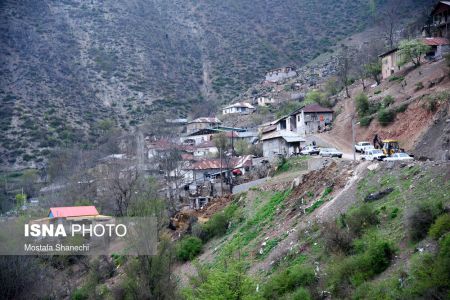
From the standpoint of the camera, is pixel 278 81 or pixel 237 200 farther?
pixel 278 81

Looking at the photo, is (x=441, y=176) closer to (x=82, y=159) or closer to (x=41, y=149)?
(x=82, y=159)

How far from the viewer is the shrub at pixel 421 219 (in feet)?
57.1

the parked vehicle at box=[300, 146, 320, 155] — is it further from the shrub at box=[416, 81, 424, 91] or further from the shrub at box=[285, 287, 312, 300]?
the shrub at box=[285, 287, 312, 300]

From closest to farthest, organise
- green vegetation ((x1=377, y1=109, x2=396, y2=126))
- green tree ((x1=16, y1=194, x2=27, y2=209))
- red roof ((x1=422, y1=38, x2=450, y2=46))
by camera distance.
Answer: green vegetation ((x1=377, y1=109, x2=396, y2=126)) < red roof ((x1=422, y1=38, x2=450, y2=46)) < green tree ((x1=16, y1=194, x2=27, y2=209))

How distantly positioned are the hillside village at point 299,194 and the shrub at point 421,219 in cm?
4

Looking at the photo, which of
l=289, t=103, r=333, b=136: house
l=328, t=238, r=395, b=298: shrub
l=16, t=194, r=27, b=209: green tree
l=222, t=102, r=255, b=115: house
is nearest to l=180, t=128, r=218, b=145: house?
l=222, t=102, r=255, b=115: house

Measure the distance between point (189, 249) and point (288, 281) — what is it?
13862 millimetres

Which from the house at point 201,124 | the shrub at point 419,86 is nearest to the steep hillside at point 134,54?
the house at point 201,124

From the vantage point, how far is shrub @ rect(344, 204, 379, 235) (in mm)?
20797

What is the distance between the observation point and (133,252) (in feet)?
86.8

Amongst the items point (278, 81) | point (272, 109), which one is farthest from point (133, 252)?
point (278, 81)

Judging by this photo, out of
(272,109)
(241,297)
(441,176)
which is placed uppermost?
(272,109)

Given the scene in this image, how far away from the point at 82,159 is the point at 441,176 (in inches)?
2027

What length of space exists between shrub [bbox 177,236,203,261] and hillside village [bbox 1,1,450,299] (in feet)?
0.29
